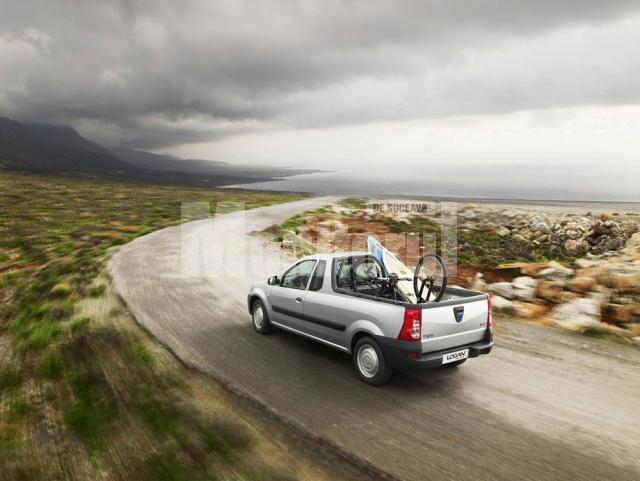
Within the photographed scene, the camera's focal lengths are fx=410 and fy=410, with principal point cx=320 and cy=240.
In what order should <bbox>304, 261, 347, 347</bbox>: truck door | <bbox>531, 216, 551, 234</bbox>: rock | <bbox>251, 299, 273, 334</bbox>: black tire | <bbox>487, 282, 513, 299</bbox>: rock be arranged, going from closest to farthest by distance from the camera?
<bbox>304, 261, 347, 347</bbox>: truck door
<bbox>251, 299, 273, 334</bbox>: black tire
<bbox>487, 282, 513, 299</bbox>: rock
<bbox>531, 216, 551, 234</bbox>: rock

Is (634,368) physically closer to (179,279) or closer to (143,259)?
(179,279)

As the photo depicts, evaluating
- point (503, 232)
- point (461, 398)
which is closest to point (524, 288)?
point (461, 398)

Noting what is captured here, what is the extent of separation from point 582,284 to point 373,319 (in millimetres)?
7465

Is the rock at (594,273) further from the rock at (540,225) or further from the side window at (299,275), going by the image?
the rock at (540,225)

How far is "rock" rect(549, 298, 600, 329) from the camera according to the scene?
8547mm

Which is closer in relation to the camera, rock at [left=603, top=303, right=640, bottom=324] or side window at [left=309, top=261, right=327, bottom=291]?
side window at [left=309, top=261, right=327, bottom=291]

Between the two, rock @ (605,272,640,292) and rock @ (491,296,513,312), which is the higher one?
rock @ (605,272,640,292)

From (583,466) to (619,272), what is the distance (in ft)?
29.3

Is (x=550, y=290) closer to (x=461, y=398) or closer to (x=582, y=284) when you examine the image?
(x=582, y=284)

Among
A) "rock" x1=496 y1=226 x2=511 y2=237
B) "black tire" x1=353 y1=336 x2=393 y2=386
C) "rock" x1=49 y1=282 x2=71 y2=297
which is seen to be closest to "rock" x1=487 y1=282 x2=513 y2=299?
"black tire" x1=353 y1=336 x2=393 y2=386

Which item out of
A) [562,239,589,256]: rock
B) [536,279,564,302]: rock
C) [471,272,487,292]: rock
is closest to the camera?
[536,279,564,302]: rock

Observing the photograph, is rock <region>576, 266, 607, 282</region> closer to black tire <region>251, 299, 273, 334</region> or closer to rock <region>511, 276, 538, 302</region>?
rock <region>511, 276, 538, 302</region>

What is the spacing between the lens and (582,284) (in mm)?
10453

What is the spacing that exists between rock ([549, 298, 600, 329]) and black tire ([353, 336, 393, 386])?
16.3 feet
